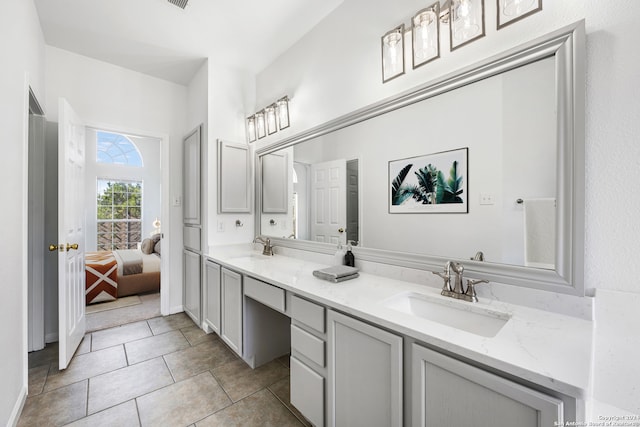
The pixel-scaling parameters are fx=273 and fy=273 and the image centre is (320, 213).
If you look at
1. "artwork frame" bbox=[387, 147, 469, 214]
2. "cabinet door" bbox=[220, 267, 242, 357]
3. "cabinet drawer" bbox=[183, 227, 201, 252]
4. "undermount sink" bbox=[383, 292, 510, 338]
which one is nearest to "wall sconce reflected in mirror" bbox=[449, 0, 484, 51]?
"artwork frame" bbox=[387, 147, 469, 214]

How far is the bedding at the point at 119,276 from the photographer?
349 cm

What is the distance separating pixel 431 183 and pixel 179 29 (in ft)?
7.94

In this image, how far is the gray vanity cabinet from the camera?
287 cm

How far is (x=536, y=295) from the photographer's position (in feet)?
3.63

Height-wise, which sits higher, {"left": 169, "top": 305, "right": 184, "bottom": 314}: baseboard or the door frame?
the door frame

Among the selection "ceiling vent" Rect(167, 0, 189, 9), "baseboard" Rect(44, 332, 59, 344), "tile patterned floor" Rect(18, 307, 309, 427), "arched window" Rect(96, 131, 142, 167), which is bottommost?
"tile patterned floor" Rect(18, 307, 309, 427)

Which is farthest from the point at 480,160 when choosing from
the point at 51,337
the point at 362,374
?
the point at 51,337

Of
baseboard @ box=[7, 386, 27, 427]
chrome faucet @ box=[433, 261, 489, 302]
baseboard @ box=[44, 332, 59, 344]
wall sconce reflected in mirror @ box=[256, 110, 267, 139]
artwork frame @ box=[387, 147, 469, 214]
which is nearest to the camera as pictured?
chrome faucet @ box=[433, 261, 489, 302]

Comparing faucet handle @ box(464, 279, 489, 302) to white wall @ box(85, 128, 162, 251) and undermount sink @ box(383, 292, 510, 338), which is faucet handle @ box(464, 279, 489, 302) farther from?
white wall @ box(85, 128, 162, 251)

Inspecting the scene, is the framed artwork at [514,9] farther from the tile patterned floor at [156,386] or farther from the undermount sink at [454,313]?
the tile patterned floor at [156,386]

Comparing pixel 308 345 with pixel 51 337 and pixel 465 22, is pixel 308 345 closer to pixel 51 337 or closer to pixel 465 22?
pixel 465 22

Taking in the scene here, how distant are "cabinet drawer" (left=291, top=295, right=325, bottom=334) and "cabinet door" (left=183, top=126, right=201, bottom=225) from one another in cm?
182

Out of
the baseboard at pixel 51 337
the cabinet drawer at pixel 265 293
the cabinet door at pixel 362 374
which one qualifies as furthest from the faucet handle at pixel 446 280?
the baseboard at pixel 51 337

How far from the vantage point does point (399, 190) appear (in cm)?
159
